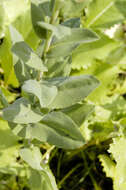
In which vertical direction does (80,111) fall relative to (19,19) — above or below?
below

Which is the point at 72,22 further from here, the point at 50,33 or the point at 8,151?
the point at 8,151

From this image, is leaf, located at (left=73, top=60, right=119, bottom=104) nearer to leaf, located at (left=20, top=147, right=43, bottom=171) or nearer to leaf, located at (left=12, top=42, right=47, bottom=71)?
leaf, located at (left=20, top=147, right=43, bottom=171)

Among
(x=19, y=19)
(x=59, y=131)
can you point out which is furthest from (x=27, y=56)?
(x=19, y=19)

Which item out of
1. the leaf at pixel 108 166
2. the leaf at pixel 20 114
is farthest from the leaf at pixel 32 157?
the leaf at pixel 108 166

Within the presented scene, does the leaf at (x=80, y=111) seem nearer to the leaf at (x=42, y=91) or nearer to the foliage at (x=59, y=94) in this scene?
the foliage at (x=59, y=94)

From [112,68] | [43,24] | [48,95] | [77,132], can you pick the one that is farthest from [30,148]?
[112,68]

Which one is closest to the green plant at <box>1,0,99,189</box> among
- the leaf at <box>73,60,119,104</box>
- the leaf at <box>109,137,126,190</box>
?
the leaf at <box>109,137,126,190</box>

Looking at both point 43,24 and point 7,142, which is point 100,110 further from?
point 43,24
